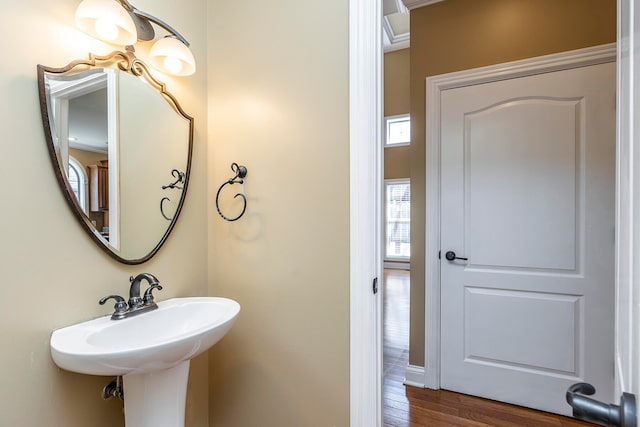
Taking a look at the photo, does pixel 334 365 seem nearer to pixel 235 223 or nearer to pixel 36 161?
pixel 235 223

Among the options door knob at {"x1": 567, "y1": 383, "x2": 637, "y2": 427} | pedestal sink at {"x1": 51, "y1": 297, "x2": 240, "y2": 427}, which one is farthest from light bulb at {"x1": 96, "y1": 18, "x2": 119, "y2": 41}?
door knob at {"x1": 567, "y1": 383, "x2": 637, "y2": 427}

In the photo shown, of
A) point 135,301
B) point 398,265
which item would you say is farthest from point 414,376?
point 398,265

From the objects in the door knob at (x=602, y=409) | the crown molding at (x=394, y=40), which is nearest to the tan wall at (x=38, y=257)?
the door knob at (x=602, y=409)

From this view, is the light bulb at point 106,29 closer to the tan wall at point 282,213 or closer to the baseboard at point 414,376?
the tan wall at point 282,213

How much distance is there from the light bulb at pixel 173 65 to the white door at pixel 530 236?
1.71 meters

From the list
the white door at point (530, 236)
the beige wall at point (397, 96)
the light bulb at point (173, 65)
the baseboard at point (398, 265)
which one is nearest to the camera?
the light bulb at point (173, 65)

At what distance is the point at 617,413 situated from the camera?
1.51 ft

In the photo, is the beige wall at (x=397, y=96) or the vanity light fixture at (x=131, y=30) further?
the beige wall at (x=397, y=96)

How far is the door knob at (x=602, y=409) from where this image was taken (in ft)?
1.44

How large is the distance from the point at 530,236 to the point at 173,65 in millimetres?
2195

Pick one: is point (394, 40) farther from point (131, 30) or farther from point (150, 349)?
point (150, 349)

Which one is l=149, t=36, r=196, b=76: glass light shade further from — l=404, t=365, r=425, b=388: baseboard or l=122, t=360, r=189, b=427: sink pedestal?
l=404, t=365, r=425, b=388: baseboard

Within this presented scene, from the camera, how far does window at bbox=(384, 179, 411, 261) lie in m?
7.39

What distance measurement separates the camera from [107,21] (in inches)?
41.0
